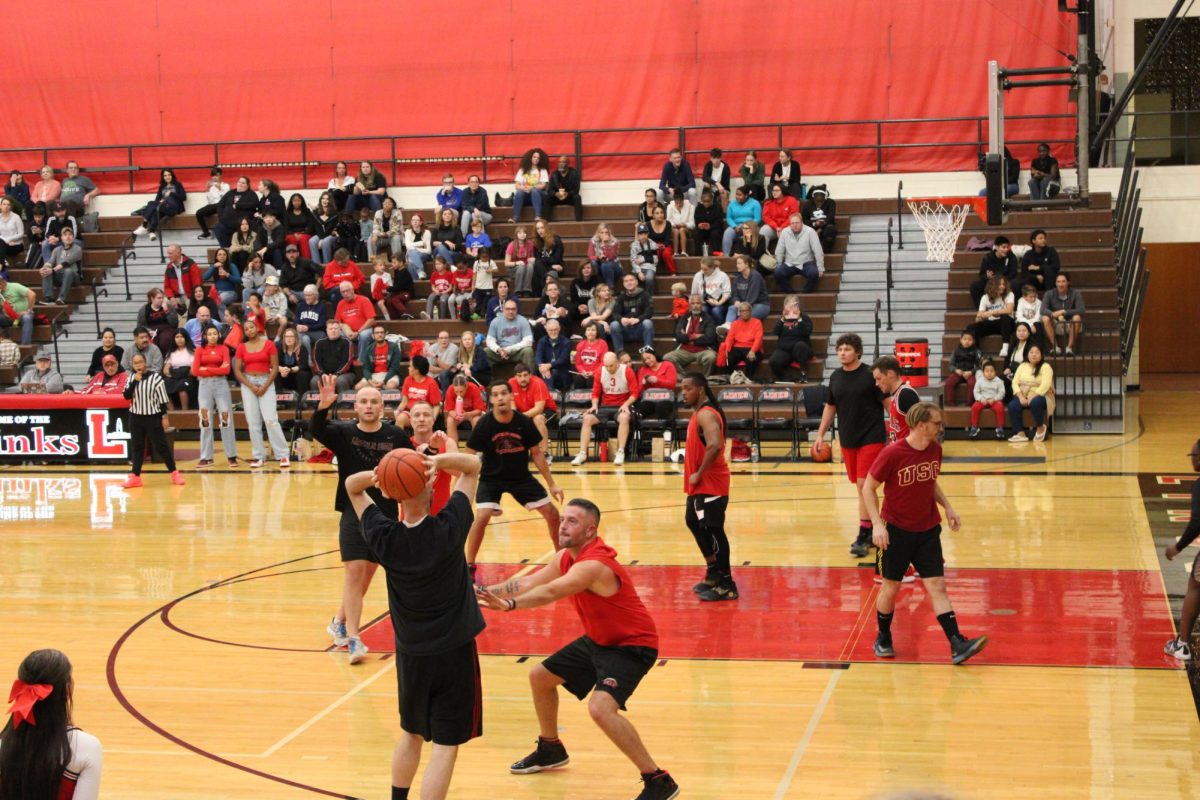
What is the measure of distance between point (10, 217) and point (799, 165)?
14782 mm

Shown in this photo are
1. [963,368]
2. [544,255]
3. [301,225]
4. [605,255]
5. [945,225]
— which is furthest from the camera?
[301,225]

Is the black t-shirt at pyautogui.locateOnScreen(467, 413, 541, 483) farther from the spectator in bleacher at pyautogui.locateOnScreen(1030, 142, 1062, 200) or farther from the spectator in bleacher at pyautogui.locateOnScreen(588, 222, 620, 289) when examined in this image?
the spectator in bleacher at pyautogui.locateOnScreen(1030, 142, 1062, 200)

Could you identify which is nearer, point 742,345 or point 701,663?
Answer: point 701,663

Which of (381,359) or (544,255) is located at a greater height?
(544,255)

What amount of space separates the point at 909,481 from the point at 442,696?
3.79m

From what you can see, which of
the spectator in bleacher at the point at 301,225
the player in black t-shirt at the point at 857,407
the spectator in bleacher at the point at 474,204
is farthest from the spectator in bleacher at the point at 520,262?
the player in black t-shirt at the point at 857,407

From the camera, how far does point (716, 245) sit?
2330 centimetres

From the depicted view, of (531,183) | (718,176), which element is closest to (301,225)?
(531,183)

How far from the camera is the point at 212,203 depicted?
26.6 meters

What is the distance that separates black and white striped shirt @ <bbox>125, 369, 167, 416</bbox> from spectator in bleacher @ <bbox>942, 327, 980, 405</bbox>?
1081cm

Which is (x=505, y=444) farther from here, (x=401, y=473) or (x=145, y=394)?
(x=145, y=394)

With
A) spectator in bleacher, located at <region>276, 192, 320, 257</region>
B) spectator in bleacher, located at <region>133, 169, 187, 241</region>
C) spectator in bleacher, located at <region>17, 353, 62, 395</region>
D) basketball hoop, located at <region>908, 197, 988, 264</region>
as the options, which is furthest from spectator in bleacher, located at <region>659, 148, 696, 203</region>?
spectator in bleacher, located at <region>17, 353, 62, 395</region>

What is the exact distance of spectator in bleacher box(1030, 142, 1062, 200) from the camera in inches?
867

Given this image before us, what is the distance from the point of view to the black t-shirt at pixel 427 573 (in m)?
6.07
